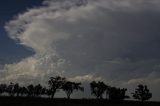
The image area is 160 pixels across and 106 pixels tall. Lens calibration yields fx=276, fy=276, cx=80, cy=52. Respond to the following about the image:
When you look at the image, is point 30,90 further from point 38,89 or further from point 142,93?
point 142,93

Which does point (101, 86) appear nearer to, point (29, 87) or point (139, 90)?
point (139, 90)

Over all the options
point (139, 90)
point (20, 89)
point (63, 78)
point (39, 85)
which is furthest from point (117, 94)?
point (20, 89)

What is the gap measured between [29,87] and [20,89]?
8.30 metres

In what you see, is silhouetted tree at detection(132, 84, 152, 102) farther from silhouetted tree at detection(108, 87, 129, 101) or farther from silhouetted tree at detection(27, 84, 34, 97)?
silhouetted tree at detection(27, 84, 34, 97)

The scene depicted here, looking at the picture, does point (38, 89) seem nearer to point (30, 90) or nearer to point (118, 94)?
point (30, 90)

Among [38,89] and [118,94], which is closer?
[118,94]

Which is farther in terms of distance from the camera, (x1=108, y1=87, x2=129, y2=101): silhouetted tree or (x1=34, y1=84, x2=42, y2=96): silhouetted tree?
(x1=34, y1=84, x2=42, y2=96): silhouetted tree

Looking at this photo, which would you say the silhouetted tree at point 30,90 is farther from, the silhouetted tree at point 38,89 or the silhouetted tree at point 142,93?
the silhouetted tree at point 142,93

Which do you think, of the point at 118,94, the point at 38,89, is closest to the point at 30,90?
the point at 38,89

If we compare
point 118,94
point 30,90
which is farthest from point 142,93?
point 30,90

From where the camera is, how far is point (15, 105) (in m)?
109

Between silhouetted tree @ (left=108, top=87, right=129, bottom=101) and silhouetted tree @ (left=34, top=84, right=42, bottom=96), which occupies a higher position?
silhouetted tree @ (left=34, top=84, right=42, bottom=96)

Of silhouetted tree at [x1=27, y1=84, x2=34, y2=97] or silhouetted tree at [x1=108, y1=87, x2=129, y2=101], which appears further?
silhouetted tree at [x1=27, y1=84, x2=34, y2=97]

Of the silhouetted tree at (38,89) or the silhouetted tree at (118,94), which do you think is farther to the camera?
the silhouetted tree at (38,89)
